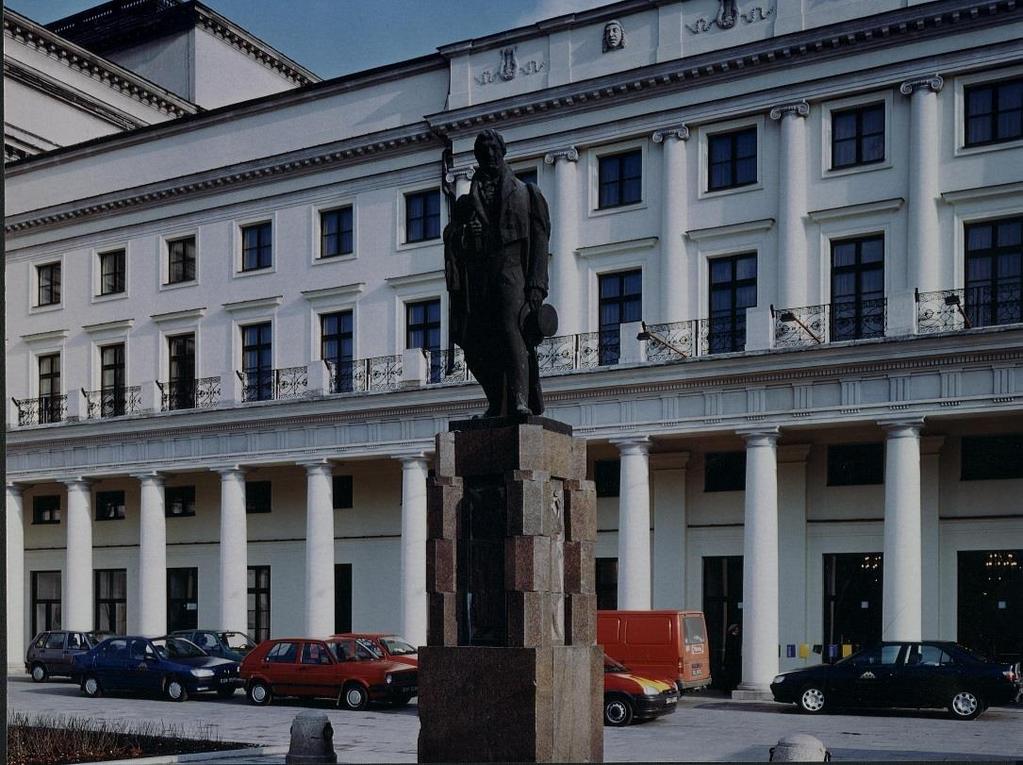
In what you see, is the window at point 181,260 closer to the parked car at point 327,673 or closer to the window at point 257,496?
the window at point 257,496

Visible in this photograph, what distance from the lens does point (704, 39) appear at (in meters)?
32.3

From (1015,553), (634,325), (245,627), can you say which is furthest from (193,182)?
(1015,553)

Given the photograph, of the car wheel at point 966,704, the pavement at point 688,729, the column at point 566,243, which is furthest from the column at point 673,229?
the car wheel at point 966,704

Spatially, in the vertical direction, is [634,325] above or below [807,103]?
below

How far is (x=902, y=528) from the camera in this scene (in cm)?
2827

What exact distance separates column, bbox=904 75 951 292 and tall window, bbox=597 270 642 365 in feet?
23.3

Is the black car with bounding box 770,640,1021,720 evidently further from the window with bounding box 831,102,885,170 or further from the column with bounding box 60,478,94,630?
the column with bounding box 60,478,94,630

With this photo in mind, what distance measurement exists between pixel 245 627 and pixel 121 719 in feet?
44.6

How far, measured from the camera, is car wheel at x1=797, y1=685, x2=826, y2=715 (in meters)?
26.3

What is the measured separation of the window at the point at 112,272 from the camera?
44.1 m

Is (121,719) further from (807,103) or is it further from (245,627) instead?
(807,103)

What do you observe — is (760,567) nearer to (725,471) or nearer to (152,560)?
(725,471)

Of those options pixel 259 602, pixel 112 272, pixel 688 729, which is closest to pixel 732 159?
pixel 688 729

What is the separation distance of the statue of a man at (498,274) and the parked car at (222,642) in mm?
20517
